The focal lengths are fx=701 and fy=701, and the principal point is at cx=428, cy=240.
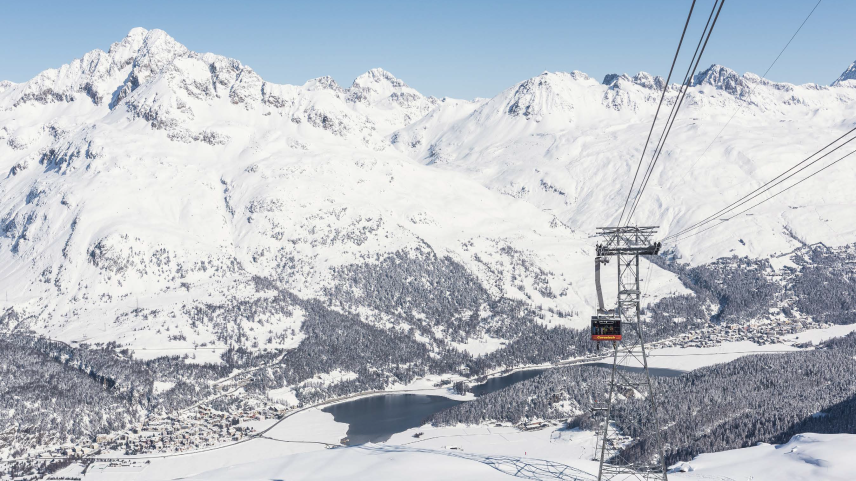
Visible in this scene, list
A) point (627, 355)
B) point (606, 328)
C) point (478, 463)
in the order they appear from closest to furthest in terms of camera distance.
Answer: point (606, 328)
point (627, 355)
point (478, 463)

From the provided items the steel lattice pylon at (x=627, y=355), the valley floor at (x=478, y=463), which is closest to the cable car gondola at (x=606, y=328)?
the steel lattice pylon at (x=627, y=355)

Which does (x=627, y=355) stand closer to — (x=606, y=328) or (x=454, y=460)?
(x=606, y=328)

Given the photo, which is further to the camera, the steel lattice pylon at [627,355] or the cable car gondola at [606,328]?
the cable car gondola at [606,328]

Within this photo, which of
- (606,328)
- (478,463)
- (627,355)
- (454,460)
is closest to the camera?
(606,328)

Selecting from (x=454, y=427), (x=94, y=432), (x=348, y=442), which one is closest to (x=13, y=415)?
(x=94, y=432)

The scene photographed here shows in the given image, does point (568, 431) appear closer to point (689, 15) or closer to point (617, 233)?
point (617, 233)

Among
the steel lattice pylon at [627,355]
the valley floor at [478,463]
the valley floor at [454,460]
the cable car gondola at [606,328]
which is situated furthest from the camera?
the valley floor at [454,460]

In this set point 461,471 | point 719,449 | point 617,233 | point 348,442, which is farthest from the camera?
point 348,442

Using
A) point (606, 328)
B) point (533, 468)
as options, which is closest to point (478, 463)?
point (533, 468)

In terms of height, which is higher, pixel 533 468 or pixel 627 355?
pixel 627 355

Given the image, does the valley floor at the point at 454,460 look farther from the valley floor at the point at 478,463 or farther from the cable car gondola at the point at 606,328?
the cable car gondola at the point at 606,328

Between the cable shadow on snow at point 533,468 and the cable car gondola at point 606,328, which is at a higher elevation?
the cable car gondola at point 606,328
